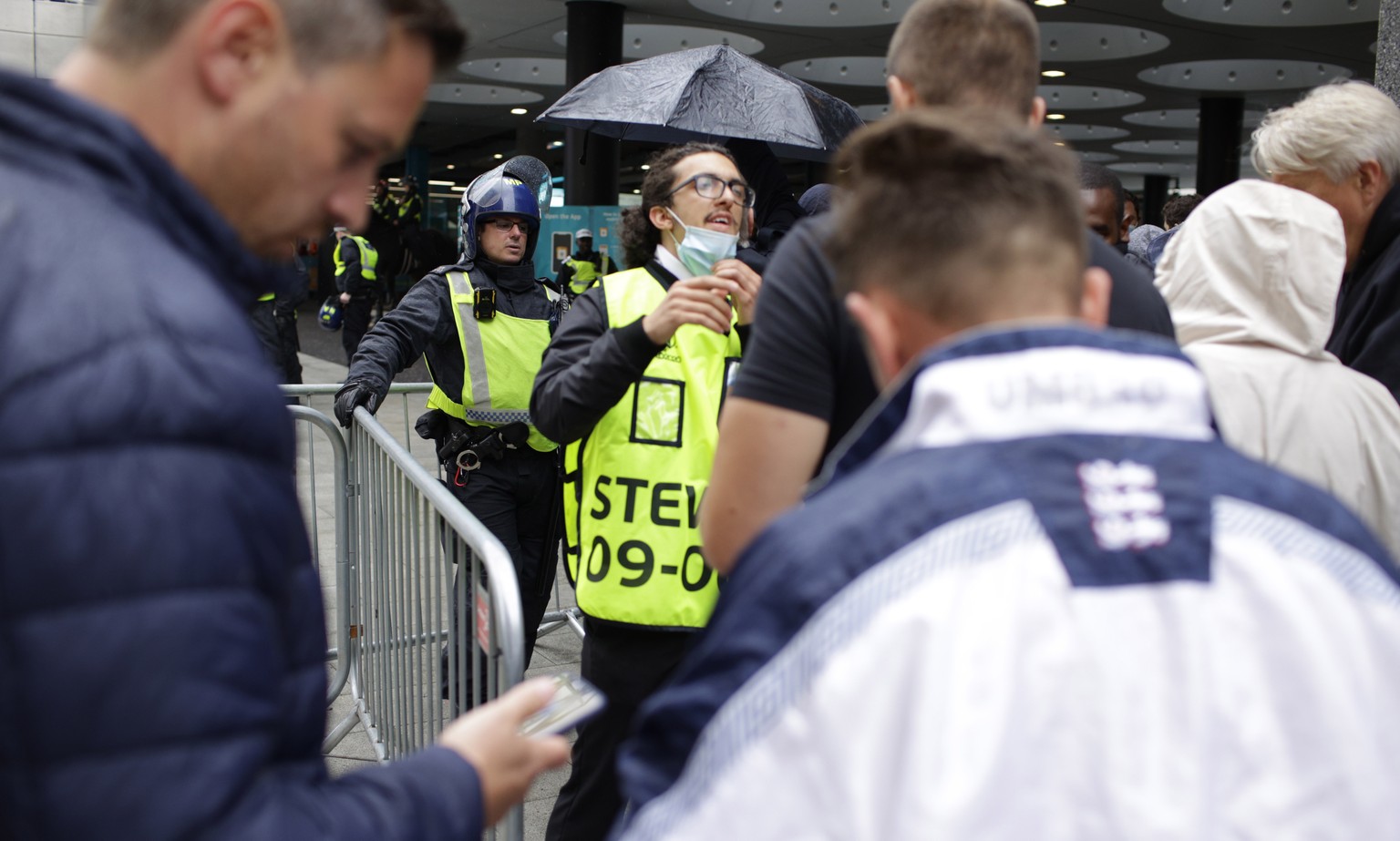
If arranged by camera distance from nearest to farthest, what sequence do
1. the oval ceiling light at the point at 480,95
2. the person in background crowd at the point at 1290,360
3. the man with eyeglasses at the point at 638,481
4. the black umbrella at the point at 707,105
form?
1. the person in background crowd at the point at 1290,360
2. the man with eyeglasses at the point at 638,481
3. the black umbrella at the point at 707,105
4. the oval ceiling light at the point at 480,95

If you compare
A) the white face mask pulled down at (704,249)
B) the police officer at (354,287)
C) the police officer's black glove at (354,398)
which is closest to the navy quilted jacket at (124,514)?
the white face mask pulled down at (704,249)

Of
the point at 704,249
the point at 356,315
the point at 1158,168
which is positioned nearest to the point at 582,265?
the point at 356,315

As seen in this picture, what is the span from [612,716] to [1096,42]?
1508 cm

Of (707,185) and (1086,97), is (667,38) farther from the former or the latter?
(707,185)

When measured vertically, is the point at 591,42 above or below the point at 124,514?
above

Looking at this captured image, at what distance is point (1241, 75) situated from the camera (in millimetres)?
17984

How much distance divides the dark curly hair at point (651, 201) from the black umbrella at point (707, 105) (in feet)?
3.01

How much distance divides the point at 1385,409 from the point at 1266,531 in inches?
61.6

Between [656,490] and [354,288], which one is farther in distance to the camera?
[354,288]

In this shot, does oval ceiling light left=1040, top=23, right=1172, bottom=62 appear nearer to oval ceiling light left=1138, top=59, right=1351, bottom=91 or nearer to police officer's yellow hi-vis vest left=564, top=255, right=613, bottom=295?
oval ceiling light left=1138, top=59, right=1351, bottom=91

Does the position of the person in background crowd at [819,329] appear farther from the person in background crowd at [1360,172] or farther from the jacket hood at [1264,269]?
the person in background crowd at [1360,172]

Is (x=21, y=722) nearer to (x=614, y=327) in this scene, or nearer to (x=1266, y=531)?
(x=1266, y=531)

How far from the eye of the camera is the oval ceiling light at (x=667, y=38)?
15445 millimetres

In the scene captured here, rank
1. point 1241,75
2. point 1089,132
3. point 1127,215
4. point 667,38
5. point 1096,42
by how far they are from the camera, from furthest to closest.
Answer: point 1089,132 → point 1241,75 → point 667,38 → point 1096,42 → point 1127,215
